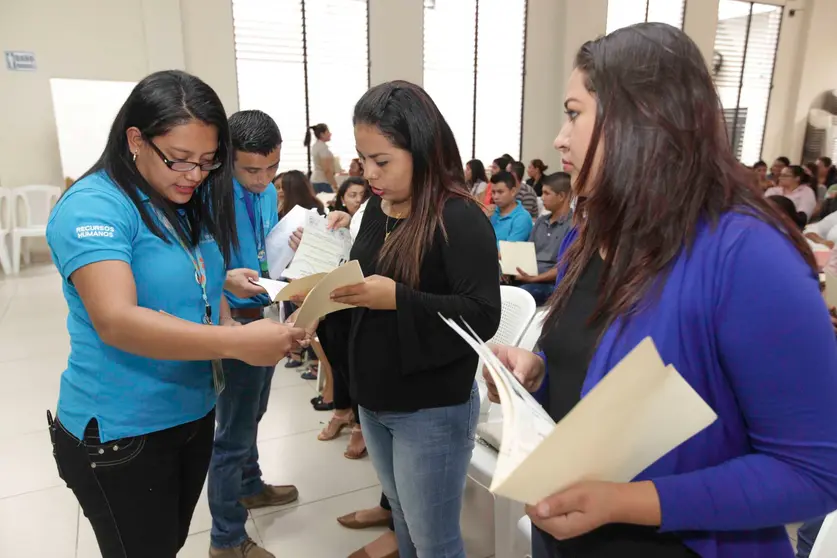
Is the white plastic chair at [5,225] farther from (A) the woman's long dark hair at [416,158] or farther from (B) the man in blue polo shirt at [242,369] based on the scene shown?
(A) the woman's long dark hair at [416,158]

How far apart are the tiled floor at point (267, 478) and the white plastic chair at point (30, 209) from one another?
3.27 meters

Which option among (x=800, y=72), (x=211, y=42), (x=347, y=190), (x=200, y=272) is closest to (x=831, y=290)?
(x=200, y=272)

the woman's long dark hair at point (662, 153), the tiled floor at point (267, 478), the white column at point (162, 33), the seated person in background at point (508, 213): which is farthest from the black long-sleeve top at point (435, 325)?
the white column at point (162, 33)

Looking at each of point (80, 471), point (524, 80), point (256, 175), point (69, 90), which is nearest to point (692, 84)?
point (80, 471)

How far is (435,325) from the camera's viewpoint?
1235 mm

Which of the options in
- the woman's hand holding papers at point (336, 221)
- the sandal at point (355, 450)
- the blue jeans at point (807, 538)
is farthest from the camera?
the sandal at point (355, 450)

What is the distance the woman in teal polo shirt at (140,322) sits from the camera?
95 centimetres

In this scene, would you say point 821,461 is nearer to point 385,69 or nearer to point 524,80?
point 385,69

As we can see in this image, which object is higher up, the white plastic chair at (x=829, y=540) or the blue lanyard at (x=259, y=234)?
the blue lanyard at (x=259, y=234)

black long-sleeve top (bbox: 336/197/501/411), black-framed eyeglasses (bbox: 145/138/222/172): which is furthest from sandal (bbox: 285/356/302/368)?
black-framed eyeglasses (bbox: 145/138/222/172)

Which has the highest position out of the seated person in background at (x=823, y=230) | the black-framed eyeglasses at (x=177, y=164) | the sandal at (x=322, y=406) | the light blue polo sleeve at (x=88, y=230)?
the black-framed eyeglasses at (x=177, y=164)

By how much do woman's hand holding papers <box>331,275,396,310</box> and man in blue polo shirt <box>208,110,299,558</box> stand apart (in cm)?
73

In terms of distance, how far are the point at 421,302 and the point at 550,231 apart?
2980 mm

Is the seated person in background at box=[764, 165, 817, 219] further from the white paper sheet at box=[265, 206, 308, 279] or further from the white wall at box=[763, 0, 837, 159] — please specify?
the white paper sheet at box=[265, 206, 308, 279]
